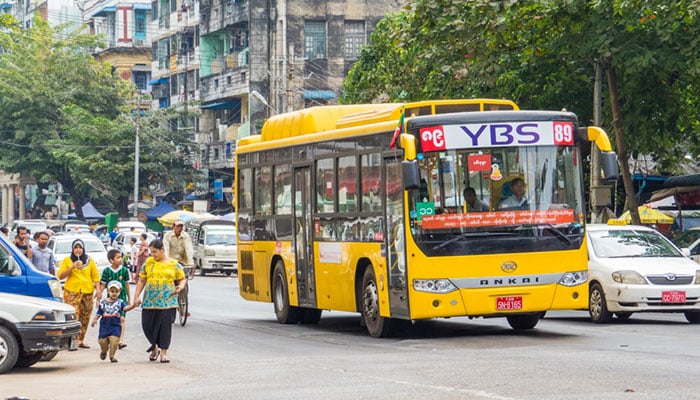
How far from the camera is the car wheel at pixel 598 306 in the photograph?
73.8 feet

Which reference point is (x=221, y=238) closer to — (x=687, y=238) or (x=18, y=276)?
(x=687, y=238)

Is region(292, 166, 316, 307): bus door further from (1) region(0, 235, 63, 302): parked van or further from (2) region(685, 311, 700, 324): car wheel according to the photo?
(2) region(685, 311, 700, 324): car wheel

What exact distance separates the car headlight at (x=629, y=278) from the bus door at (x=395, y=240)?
4916mm

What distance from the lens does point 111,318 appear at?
17531mm

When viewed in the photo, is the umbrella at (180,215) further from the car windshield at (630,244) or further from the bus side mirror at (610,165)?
the bus side mirror at (610,165)

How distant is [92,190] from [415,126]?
61.5 m

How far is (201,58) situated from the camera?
74.0m

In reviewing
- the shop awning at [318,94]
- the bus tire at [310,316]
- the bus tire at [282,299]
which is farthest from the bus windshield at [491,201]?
the shop awning at [318,94]

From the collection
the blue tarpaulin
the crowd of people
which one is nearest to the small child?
the crowd of people

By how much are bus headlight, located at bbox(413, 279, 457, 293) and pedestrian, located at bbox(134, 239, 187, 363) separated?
3071 millimetres

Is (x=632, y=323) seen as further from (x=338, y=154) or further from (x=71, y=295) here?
(x=71, y=295)

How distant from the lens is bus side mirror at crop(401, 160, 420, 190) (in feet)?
56.8

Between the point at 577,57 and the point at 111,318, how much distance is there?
17.4 meters

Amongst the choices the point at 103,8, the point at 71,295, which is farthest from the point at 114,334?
the point at 103,8
